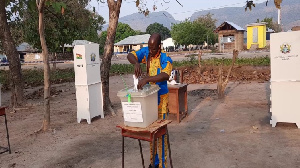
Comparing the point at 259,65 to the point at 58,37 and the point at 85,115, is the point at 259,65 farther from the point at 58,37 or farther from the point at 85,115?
the point at 58,37

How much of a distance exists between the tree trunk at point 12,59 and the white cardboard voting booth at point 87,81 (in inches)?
149

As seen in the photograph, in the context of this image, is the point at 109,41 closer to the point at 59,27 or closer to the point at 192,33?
the point at 59,27

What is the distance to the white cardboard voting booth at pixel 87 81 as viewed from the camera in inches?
293

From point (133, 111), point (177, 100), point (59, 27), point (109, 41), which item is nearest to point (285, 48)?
point (177, 100)

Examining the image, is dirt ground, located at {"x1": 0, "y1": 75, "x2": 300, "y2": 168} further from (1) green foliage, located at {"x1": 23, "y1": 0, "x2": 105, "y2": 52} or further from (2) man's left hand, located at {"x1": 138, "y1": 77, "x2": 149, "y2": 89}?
(1) green foliage, located at {"x1": 23, "y1": 0, "x2": 105, "y2": 52}

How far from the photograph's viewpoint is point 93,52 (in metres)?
7.71

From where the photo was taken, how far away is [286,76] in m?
6.25

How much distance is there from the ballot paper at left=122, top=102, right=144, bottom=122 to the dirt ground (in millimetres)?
1707

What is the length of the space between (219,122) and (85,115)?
11.7ft

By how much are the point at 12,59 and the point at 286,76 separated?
8.83 m

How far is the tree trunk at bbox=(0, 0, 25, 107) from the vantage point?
1005cm

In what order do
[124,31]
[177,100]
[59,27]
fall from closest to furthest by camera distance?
[177,100] → [59,27] → [124,31]

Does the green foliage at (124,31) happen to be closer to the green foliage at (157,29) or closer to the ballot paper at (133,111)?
the green foliage at (157,29)

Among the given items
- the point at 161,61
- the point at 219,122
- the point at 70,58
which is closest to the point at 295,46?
the point at 219,122
